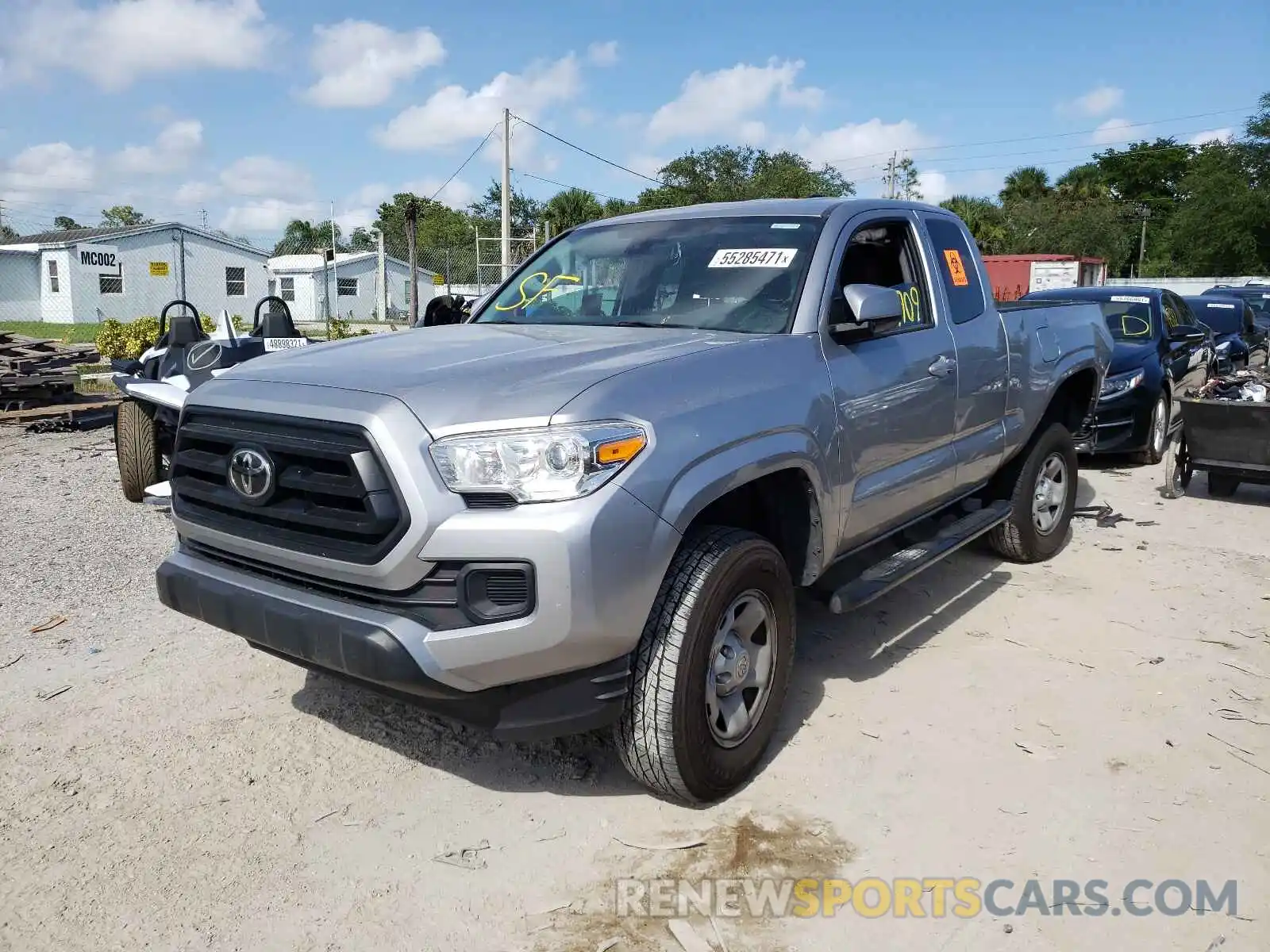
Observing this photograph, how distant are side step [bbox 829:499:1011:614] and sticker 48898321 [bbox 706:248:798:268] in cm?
125

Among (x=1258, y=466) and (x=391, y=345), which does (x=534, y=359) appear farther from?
(x=1258, y=466)

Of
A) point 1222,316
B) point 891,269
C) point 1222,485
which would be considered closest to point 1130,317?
point 1222,485

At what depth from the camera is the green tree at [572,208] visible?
45.2 metres

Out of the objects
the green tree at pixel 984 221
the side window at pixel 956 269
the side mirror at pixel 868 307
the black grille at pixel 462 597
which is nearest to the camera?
the black grille at pixel 462 597

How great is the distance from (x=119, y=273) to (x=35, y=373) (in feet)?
76.9

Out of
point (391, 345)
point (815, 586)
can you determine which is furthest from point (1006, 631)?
point (391, 345)

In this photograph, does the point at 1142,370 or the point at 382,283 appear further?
the point at 382,283

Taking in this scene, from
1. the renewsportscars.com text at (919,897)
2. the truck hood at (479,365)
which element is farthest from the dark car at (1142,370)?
the renewsportscars.com text at (919,897)

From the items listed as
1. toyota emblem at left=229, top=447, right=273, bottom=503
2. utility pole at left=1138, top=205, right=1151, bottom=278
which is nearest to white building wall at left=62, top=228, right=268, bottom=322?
toyota emblem at left=229, top=447, right=273, bottom=503

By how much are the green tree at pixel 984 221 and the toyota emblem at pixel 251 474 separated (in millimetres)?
51243

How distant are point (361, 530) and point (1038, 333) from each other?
13.5 ft

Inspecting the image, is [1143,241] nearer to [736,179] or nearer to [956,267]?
[736,179]

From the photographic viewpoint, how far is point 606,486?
8.60 ft

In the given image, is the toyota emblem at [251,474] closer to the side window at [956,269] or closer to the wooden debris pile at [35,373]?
the side window at [956,269]
